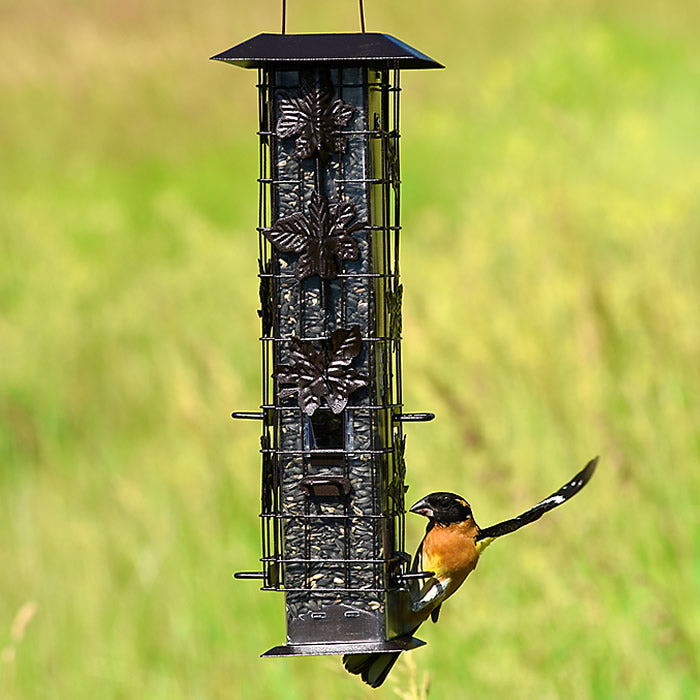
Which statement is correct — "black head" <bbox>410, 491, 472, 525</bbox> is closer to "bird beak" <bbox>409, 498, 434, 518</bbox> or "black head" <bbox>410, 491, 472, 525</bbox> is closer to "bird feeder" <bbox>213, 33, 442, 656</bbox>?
"bird beak" <bbox>409, 498, 434, 518</bbox>

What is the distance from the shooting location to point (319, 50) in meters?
3.34

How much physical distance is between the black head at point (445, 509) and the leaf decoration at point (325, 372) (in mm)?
446

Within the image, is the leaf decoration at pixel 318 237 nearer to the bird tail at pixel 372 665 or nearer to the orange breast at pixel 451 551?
the orange breast at pixel 451 551

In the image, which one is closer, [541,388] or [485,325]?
[541,388]

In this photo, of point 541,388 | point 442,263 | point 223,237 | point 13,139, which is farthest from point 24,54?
point 541,388

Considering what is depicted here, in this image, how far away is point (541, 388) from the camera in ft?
23.7

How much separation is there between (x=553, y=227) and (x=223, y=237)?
4007 millimetres

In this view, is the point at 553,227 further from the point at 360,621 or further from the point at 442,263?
the point at 360,621

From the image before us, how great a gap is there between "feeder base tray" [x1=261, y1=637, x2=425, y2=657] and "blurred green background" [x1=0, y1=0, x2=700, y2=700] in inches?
7.0

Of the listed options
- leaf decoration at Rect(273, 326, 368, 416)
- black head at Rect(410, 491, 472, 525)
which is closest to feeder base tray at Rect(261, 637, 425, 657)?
black head at Rect(410, 491, 472, 525)

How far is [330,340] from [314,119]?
1.97ft

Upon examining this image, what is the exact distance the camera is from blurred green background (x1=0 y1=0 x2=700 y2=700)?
5.93m

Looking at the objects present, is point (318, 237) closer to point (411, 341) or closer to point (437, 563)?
point (437, 563)

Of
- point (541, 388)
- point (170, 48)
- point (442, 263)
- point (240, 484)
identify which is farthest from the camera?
point (170, 48)
